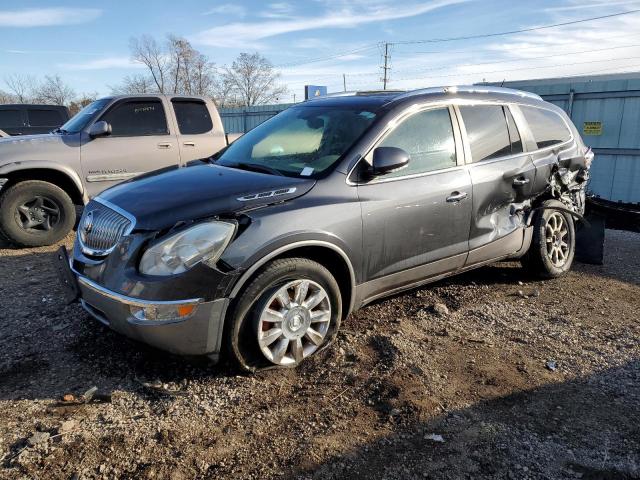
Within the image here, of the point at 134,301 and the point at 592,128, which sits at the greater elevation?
the point at 592,128

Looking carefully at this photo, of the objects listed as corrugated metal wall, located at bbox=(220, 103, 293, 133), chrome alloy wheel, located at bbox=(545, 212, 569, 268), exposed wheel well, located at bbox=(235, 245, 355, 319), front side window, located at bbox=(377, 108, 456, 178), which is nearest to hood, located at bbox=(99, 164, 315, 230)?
exposed wheel well, located at bbox=(235, 245, 355, 319)

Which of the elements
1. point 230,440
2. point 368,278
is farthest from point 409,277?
point 230,440

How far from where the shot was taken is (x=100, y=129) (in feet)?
21.3

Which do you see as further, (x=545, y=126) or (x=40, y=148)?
(x=40, y=148)

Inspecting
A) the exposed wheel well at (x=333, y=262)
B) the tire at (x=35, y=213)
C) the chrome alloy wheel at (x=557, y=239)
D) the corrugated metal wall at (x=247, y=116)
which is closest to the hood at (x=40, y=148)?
the tire at (x=35, y=213)

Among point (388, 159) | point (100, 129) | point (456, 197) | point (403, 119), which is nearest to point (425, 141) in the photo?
point (403, 119)

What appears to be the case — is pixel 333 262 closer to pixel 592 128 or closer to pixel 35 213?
pixel 35 213

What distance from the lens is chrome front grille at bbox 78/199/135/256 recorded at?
10.2ft

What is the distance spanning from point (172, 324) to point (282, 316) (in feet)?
2.26

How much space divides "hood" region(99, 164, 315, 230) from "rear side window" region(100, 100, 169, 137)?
3594mm

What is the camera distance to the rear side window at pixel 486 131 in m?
4.32

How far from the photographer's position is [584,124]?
451 inches

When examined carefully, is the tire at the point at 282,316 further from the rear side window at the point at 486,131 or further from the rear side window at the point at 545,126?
the rear side window at the point at 545,126

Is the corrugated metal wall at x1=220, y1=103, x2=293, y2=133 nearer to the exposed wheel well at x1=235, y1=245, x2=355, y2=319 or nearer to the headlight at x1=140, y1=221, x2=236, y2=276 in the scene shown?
the exposed wheel well at x1=235, y1=245, x2=355, y2=319
